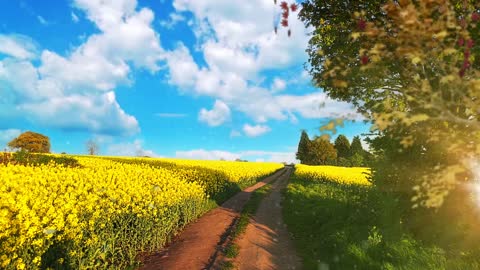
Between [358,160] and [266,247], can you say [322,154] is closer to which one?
[358,160]

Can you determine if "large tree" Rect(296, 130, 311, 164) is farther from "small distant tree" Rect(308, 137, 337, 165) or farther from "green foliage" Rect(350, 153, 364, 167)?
"green foliage" Rect(350, 153, 364, 167)

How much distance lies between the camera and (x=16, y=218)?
24.7 ft

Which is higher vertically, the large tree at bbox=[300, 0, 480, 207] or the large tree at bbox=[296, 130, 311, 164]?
the large tree at bbox=[296, 130, 311, 164]

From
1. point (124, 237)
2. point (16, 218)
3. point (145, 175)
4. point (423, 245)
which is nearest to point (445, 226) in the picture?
point (423, 245)

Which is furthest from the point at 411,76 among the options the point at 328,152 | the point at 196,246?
the point at 328,152

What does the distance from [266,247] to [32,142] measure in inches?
3293

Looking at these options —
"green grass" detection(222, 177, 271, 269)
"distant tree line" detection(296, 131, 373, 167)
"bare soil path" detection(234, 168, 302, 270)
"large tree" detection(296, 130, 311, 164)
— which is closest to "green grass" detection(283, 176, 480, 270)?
"bare soil path" detection(234, 168, 302, 270)

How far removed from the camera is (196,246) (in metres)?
14.0

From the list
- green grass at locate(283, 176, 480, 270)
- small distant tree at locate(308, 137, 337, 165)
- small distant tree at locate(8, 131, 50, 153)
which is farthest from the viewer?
small distant tree at locate(308, 137, 337, 165)

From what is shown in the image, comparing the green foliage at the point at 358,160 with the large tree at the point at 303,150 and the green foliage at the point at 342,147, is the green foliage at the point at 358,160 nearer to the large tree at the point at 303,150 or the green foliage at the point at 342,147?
the large tree at the point at 303,150

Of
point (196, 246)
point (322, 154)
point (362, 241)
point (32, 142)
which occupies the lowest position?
point (196, 246)

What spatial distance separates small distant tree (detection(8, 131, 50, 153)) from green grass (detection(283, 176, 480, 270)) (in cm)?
7683

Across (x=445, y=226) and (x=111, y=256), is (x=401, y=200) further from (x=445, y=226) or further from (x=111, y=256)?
(x=111, y=256)

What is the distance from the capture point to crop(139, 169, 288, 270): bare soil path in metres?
11.9
